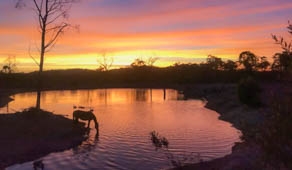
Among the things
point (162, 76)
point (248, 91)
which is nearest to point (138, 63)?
point (162, 76)

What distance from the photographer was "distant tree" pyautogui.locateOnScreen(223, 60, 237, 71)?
416 feet

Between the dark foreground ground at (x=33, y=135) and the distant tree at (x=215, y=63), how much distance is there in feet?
356

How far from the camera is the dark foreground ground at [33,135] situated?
1946 cm

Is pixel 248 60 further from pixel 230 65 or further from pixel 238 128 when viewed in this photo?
pixel 238 128

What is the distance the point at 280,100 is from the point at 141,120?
29637mm

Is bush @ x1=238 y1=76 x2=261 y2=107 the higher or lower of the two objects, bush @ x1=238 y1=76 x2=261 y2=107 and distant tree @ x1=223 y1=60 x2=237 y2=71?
the lower

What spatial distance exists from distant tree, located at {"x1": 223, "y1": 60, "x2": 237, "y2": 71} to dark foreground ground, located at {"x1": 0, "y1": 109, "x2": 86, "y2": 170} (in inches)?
→ 4049

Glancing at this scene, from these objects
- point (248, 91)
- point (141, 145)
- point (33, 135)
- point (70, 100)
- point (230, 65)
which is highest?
point (230, 65)

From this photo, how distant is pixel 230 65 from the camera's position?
423 ft

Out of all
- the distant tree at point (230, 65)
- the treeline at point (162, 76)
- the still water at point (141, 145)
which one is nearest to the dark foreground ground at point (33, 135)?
the still water at point (141, 145)

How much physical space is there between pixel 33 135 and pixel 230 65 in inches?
4353

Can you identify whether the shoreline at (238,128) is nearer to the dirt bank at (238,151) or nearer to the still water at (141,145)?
the dirt bank at (238,151)

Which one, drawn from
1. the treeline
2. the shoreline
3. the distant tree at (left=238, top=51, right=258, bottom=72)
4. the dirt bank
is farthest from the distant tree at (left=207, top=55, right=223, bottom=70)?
the dirt bank

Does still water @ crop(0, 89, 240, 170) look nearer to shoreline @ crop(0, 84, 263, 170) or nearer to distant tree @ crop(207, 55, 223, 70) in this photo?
shoreline @ crop(0, 84, 263, 170)
